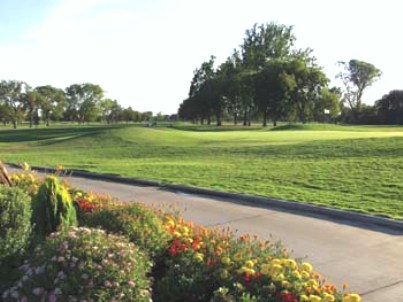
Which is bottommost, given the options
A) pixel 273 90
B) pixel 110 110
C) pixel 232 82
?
pixel 110 110

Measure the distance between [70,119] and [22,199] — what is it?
472 ft

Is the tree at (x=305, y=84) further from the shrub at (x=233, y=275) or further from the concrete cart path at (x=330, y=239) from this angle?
the shrub at (x=233, y=275)

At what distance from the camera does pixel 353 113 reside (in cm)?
11100

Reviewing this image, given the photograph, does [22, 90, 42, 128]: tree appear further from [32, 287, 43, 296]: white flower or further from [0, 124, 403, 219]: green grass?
[32, 287, 43, 296]: white flower

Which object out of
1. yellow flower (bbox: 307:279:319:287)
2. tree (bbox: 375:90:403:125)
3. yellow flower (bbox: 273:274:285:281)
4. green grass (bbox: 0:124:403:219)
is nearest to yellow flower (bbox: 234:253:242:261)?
yellow flower (bbox: 273:274:285:281)

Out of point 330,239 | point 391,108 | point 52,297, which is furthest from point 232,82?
point 52,297

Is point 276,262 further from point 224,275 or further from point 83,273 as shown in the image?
point 83,273

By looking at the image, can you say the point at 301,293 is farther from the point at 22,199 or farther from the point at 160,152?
the point at 160,152

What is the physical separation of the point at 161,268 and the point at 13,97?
386ft

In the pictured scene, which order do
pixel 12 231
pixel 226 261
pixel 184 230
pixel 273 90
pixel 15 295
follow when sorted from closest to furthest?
pixel 15 295 → pixel 226 261 → pixel 12 231 → pixel 184 230 → pixel 273 90

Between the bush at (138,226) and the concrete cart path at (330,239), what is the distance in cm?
215

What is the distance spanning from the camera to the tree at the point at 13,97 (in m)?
115

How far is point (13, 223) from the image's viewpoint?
5398 millimetres

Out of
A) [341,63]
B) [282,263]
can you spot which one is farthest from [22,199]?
[341,63]
